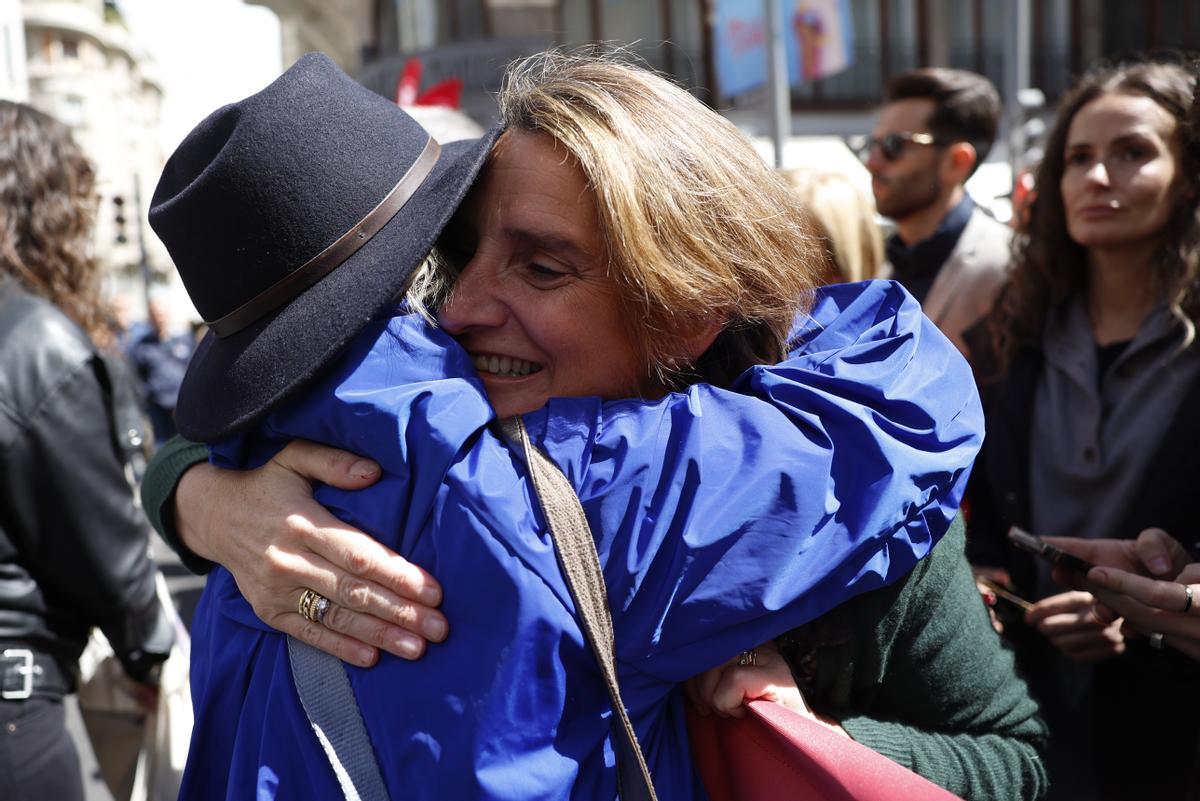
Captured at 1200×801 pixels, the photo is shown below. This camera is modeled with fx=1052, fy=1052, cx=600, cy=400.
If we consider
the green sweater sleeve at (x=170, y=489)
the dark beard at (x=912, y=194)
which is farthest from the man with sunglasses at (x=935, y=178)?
the green sweater sleeve at (x=170, y=489)

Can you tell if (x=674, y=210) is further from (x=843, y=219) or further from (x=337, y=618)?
(x=843, y=219)

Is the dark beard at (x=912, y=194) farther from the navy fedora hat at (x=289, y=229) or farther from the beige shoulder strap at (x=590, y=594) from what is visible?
the beige shoulder strap at (x=590, y=594)

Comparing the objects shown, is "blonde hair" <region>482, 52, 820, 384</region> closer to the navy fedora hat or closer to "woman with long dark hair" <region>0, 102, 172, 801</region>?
the navy fedora hat

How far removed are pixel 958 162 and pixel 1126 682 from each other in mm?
2435

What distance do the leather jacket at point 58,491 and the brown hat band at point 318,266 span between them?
108cm

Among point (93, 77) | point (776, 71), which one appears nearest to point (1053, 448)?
point (776, 71)

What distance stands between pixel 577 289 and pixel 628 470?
1.04ft

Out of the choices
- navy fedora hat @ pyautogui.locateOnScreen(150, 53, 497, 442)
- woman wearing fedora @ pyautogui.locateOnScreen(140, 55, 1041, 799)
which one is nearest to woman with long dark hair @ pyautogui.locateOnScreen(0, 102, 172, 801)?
woman wearing fedora @ pyautogui.locateOnScreen(140, 55, 1041, 799)

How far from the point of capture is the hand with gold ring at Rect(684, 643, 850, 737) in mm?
1183

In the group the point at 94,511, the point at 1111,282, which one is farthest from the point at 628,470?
the point at 1111,282

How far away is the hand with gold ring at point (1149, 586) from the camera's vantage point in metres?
1.61

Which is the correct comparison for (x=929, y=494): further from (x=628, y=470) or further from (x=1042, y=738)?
(x=1042, y=738)

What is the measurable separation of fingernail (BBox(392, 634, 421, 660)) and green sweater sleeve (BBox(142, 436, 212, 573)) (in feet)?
2.01

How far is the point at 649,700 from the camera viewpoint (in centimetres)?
116
